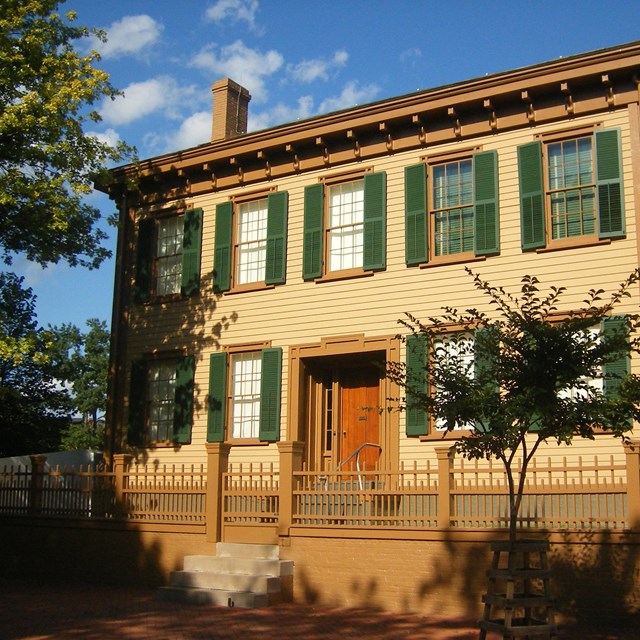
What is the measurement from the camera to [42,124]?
17.9 m

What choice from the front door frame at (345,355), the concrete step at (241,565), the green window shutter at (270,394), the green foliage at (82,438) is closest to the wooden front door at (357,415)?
the front door frame at (345,355)

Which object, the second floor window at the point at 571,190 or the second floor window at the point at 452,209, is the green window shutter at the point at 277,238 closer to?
the second floor window at the point at 452,209

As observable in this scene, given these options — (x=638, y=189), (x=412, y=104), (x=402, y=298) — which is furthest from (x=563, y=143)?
(x=402, y=298)

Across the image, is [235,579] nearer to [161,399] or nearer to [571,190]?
[161,399]

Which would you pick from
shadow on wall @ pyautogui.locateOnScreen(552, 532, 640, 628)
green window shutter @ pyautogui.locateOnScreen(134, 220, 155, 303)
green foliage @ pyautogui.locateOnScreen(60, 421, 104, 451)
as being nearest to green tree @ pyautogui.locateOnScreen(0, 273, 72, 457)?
green window shutter @ pyautogui.locateOnScreen(134, 220, 155, 303)

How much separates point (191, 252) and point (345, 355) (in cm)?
456

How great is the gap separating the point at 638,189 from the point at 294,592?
8.51 metres

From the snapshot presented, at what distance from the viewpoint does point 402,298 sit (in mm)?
17016

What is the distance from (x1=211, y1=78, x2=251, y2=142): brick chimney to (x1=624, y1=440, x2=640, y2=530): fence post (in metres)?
13.0

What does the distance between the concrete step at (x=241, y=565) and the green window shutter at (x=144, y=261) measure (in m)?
7.49

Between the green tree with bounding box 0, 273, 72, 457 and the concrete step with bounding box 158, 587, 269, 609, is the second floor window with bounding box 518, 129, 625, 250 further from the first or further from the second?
the green tree with bounding box 0, 273, 72, 457

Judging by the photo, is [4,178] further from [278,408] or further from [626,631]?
[626,631]

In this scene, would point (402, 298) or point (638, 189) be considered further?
point (402, 298)

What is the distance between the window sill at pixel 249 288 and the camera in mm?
18750
